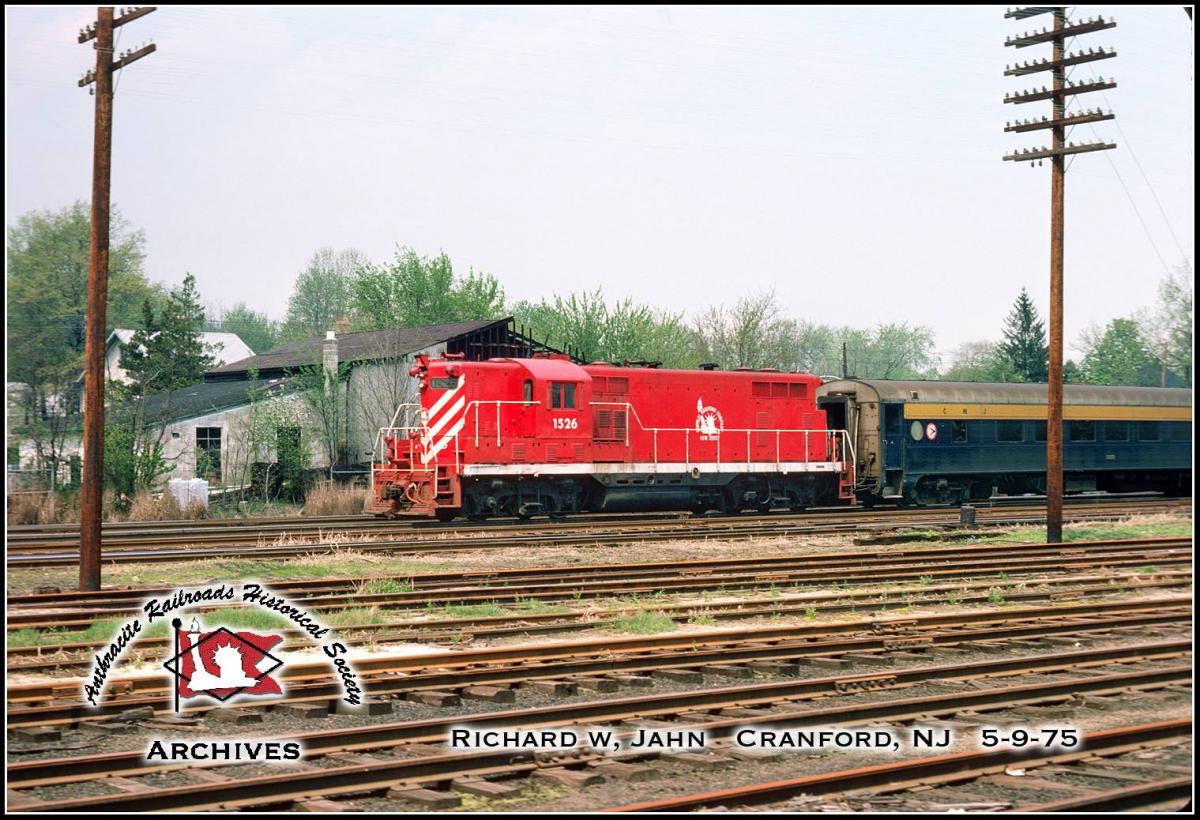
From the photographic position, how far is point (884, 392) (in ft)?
109

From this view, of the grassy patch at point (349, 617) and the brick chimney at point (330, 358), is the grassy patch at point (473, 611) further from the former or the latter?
the brick chimney at point (330, 358)

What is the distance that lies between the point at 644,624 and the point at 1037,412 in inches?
987

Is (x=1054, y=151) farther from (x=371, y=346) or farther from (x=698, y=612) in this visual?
(x=371, y=346)

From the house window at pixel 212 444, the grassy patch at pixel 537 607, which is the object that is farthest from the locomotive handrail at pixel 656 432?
the house window at pixel 212 444

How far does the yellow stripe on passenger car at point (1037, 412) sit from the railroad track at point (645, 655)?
18.0 meters

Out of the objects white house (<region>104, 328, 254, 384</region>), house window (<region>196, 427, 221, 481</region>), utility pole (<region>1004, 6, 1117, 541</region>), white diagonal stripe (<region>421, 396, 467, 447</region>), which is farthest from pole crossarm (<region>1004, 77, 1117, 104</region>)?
white house (<region>104, 328, 254, 384</region>)

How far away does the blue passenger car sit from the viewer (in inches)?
1305

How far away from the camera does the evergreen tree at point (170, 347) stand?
5834cm

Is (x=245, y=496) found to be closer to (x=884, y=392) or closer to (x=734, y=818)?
(x=884, y=392)

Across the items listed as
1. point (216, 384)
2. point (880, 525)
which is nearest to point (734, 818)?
point (880, 525)

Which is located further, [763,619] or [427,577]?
[427,577]

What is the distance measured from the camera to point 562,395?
2720cm

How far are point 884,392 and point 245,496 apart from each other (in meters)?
20.5

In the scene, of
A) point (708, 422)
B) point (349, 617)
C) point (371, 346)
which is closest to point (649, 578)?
point (349, 617)
